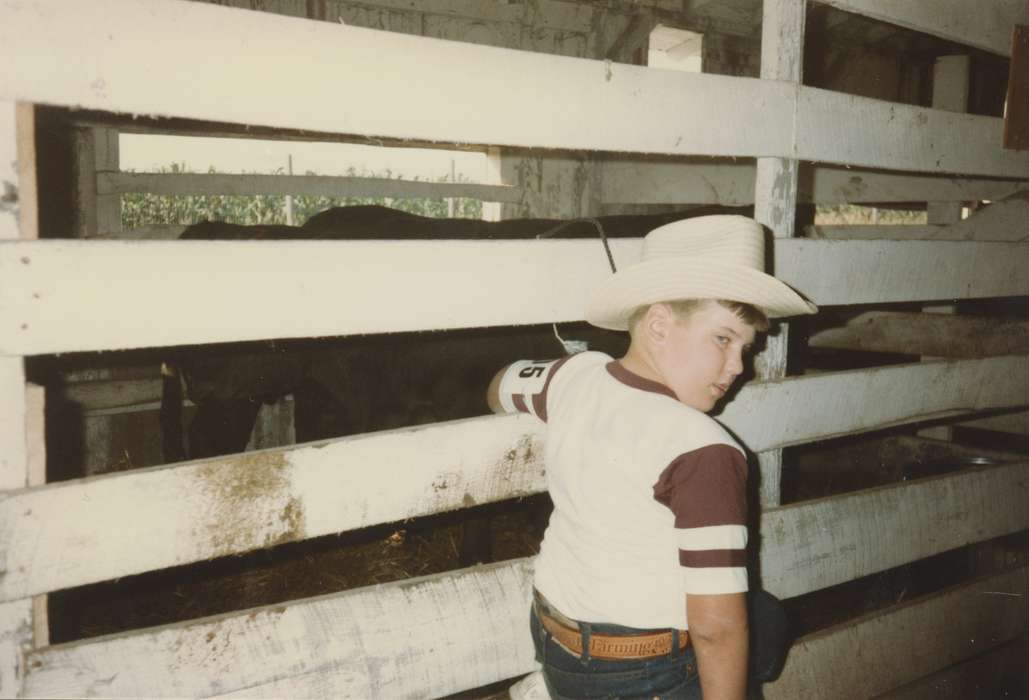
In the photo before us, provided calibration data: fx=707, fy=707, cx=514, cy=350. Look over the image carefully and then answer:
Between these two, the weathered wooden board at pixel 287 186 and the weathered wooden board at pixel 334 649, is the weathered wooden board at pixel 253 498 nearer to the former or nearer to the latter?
the weathered wooden board at pixel 334 649

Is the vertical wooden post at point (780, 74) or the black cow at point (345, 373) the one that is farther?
the black cow at point (345, 373)

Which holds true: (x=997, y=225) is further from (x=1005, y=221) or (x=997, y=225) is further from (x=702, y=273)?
(x=702, y=273)

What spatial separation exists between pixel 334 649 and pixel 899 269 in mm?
2005

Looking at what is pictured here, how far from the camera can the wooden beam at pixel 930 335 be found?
10.1 feet

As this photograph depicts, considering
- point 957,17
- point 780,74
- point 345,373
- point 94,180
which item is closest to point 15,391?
point 780,74

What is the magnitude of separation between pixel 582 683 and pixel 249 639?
68cm

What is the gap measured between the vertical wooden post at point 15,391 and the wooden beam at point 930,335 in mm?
3400

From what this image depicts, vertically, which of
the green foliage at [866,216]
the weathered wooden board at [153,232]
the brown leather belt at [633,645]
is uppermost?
the green foliage at [866,216]

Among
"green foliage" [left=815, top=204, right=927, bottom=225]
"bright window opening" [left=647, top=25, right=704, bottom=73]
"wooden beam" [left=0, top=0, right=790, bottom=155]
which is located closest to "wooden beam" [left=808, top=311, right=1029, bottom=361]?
"wooden beam" [left=0, top=0, right=790, bottom=155]

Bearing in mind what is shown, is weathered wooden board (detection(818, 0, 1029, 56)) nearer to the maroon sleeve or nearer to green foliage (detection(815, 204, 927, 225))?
the maroon sleeve

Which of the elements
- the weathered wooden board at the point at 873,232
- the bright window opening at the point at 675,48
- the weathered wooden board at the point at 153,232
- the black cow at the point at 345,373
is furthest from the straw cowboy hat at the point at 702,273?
the bright window opening at the point at 675,48

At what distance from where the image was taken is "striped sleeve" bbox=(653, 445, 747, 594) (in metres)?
1.21

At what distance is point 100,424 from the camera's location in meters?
4.22

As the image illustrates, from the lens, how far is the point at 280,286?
4.45 feet
